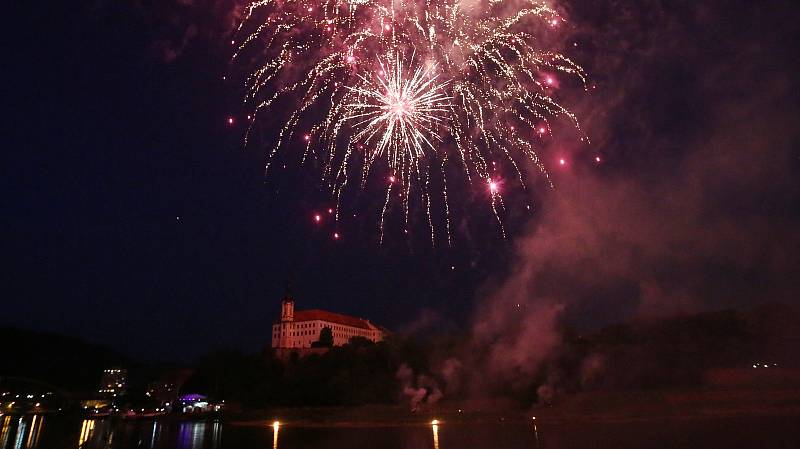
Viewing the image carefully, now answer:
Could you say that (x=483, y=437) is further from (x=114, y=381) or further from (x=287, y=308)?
(x=114, y=381)

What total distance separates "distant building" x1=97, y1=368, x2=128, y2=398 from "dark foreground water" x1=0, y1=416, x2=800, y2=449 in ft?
261

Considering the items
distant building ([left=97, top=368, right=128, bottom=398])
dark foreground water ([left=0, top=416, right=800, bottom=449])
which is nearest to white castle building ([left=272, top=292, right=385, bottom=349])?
distant building ([left=97, top=368, right=128, bottom=398])

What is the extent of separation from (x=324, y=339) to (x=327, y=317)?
11.4 m

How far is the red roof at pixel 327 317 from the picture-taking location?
92.1 metres

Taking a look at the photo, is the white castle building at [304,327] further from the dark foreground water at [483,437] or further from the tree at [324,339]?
the dark foreground water at [483,437]

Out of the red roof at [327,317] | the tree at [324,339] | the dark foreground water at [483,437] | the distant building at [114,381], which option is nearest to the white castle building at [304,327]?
the red roof at [327,317]

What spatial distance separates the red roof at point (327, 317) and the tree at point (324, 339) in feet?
22.9

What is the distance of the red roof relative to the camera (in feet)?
302

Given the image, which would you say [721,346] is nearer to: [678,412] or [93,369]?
[678,412]

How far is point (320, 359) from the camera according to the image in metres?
63.8

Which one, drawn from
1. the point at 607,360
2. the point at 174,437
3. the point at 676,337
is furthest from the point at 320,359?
the point at 676,337

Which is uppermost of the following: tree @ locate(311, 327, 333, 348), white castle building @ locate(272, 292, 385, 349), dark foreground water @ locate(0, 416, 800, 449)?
white castle building @ locate(272, 292, 385, 349)

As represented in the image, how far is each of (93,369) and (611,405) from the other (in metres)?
115

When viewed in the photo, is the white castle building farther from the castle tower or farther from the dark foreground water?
the dark foreground water
